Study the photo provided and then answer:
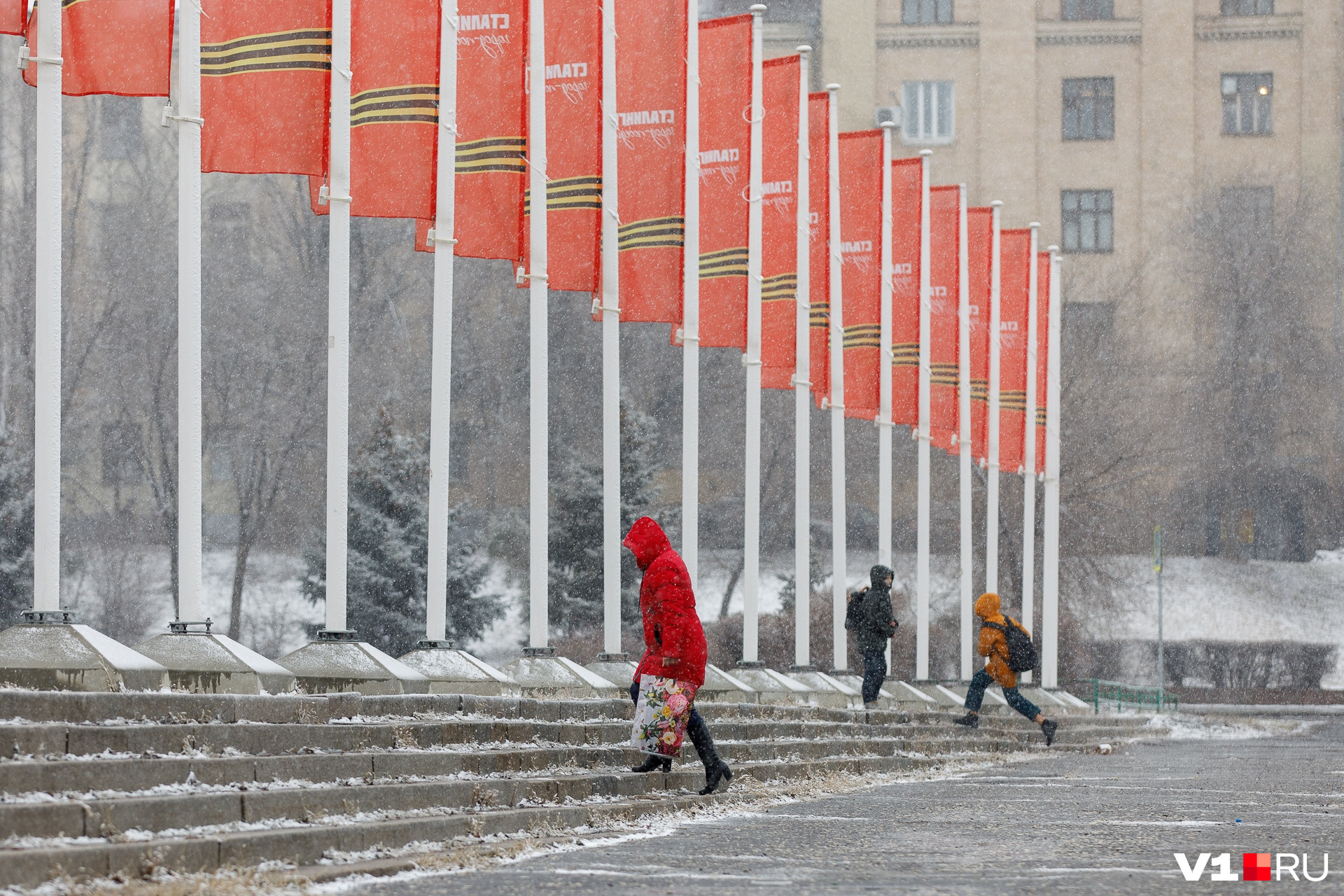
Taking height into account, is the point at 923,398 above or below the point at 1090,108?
below

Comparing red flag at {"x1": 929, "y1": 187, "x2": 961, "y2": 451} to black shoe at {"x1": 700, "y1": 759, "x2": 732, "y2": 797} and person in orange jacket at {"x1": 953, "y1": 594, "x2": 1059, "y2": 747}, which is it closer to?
person in orange jacket at {"x1": 953, "y1": 594, "x2": 1059, "y2": 747}

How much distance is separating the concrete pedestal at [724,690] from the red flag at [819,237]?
6.52 meters

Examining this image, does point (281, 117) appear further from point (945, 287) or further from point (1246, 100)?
point (1246, 100)

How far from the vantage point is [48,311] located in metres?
11.8

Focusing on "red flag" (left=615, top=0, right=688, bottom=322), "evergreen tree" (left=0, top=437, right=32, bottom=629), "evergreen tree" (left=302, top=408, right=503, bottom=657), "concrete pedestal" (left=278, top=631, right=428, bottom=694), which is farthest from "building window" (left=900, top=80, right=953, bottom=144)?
"concrete pedestal" (left=278, top=631, right=428, bottom=694)

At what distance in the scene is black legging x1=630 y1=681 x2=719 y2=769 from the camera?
13.1 m

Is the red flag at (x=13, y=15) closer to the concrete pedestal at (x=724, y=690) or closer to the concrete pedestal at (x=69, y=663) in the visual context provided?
the concrete pedestal at (x=69, y=663)

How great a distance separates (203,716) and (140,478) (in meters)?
45.7

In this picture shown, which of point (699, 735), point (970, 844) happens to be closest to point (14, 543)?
point (699, 735)

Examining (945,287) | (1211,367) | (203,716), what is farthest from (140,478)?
(203,716)

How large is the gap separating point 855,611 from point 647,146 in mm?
6367

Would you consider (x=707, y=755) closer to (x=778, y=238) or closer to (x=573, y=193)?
(x=573, y=193)

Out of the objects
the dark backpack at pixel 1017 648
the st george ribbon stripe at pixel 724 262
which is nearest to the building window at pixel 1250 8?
the st george ribbon stripe at pixel 724 262

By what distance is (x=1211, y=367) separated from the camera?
62750 mm
